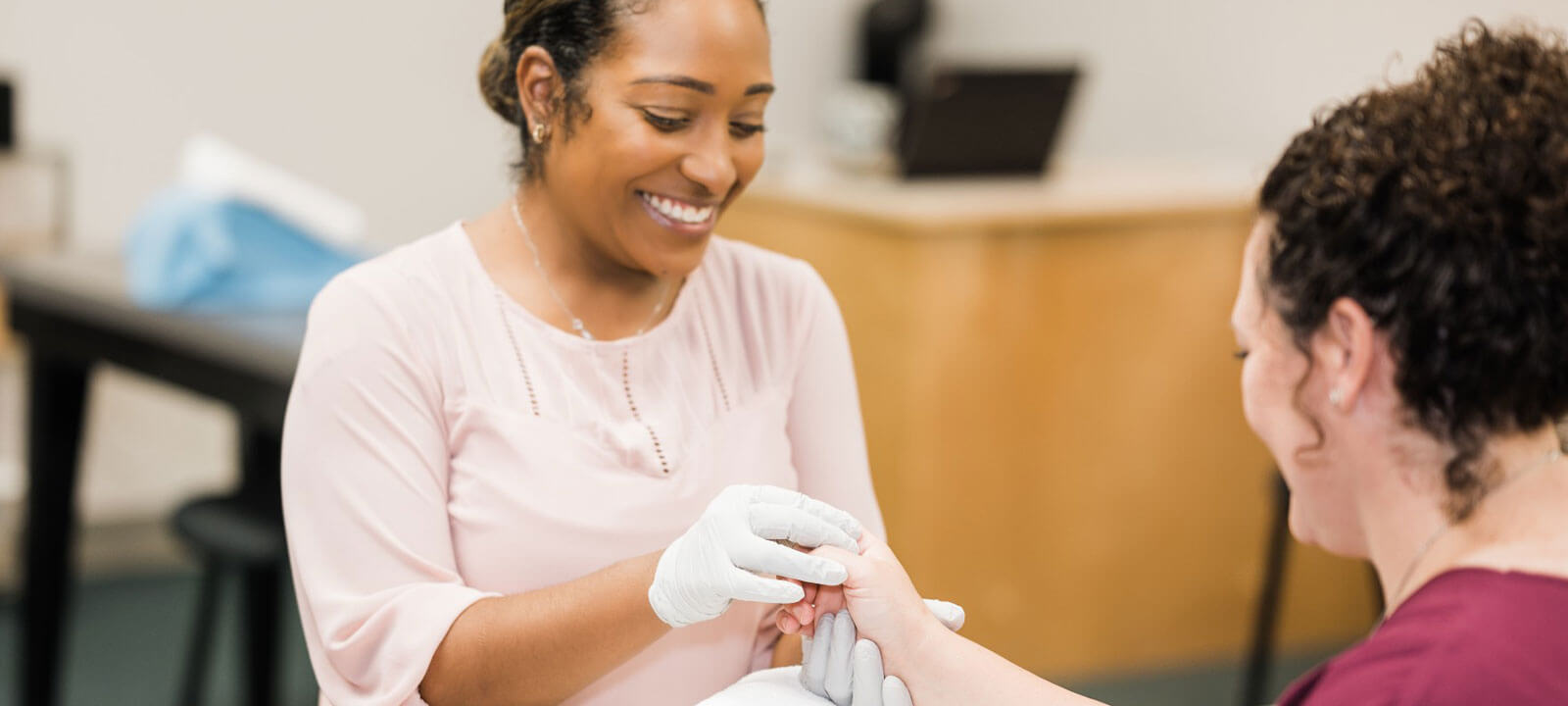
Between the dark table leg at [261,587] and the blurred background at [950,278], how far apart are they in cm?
10

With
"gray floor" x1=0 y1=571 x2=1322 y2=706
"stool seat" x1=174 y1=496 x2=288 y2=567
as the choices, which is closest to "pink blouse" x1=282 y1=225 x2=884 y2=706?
"stool seat" x1=174 y1=496 x2=288 y2=567

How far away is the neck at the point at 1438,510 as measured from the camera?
1013mm

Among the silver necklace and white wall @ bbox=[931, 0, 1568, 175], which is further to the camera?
white wall @ bbox=[931, 0, 1568, 175]

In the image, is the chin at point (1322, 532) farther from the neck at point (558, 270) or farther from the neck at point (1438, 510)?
the neck at point (558, 270)

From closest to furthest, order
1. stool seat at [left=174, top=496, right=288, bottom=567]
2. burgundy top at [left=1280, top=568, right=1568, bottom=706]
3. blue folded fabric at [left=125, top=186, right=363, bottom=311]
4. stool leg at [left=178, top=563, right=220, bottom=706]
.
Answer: burgundy top at [left=1280, top=568, right=1568, bottom=706] < stool seat at [left=174, top=496, right=288, bottom=567] < blue folded fabric at [left=125, top=186, right=363, bottom=311] < stool leg at [left=178, top=563, right=220, bottom=706]

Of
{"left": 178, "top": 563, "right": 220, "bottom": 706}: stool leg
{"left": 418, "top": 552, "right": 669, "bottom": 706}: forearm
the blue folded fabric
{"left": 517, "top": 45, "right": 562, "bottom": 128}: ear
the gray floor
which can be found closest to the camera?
{"left": 418, "top": 552, "right": 669, "bottom": 706}: forearm

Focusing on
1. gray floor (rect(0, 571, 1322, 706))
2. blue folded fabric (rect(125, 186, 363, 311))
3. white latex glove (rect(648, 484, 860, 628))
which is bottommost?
gray floor (rect(0, 571, 1322, 706))

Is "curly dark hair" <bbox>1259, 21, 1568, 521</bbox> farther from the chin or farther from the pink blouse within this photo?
the pink blouse

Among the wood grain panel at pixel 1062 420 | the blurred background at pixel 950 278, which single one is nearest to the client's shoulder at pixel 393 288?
the blurred background at pixel 950 278

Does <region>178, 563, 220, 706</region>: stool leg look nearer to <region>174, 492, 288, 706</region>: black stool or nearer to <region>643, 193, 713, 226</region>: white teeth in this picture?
<region>174, 492, 288, 706</region>: black stool

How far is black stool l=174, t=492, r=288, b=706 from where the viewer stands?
233 centimetres

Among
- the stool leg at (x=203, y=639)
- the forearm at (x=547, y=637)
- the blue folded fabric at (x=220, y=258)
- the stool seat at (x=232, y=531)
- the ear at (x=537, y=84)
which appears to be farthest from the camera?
the stool leg at (x=203, y=639)

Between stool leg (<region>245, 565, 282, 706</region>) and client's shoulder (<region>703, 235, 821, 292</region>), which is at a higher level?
client's shoulder (<region>703, 235, 821, 292</region>)

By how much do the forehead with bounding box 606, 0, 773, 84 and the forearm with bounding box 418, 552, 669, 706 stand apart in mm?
386
